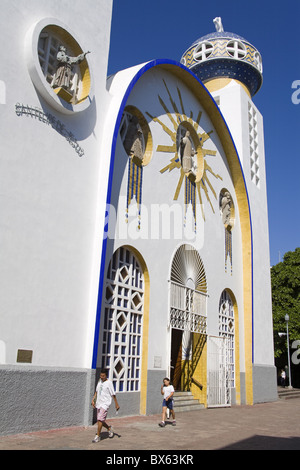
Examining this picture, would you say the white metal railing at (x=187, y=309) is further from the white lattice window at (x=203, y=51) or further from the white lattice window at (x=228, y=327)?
the white lattice window at (x=203, y=51)

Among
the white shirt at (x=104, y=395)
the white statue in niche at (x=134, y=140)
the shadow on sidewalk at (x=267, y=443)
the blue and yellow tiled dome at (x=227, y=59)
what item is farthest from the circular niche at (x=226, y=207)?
the white shirt at (x=104, y=395)

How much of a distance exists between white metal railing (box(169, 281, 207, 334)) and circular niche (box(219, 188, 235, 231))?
3.20 m

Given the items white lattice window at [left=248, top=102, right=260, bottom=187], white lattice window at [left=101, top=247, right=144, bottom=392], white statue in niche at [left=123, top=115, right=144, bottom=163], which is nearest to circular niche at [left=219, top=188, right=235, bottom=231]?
white lattice window at [left=248, top=102, right=260, bottom=187]

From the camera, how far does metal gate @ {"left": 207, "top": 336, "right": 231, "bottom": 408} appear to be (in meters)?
12.0

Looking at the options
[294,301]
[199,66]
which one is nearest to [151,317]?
[199,66]

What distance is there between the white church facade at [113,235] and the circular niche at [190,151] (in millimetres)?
55

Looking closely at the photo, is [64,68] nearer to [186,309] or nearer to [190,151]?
[190,151]

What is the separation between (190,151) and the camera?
42.1 feet

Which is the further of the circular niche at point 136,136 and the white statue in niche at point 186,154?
the white statue in niche at point 186,154

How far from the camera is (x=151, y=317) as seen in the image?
9.90 meters

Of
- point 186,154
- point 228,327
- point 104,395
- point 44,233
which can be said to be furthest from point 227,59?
point 104,395

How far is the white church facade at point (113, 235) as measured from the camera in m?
6.80

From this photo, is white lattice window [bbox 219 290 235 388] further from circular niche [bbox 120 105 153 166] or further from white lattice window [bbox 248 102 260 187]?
circular niche [bbox 120 105 153 166]

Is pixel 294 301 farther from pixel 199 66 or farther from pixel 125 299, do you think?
pixel 125 299
